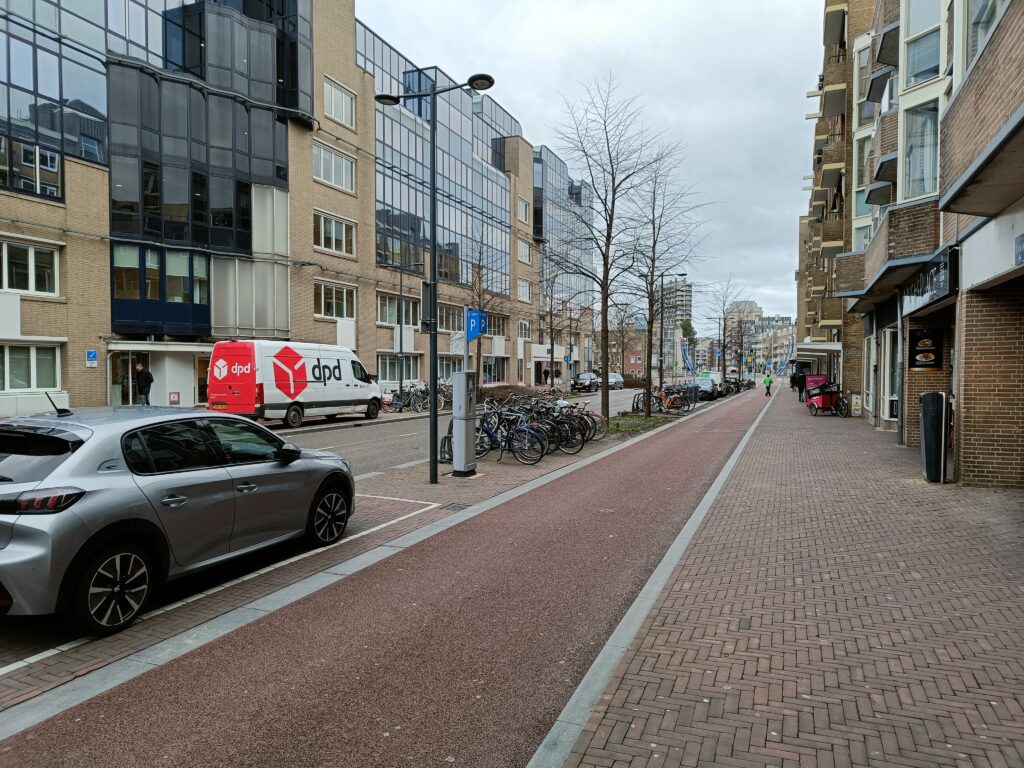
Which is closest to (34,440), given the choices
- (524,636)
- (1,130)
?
(524,636)

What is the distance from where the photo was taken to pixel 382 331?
36531 millimetres

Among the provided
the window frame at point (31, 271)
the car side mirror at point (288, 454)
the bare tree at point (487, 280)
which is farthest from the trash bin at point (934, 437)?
the bare tree at point (487, 280)

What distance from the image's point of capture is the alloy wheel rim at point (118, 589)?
14.0 ft

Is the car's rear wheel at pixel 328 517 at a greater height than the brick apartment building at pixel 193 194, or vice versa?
the brick apartment building at pixel 193 194

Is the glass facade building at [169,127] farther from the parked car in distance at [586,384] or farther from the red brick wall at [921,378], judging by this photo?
the parked car in distance at [586,384]

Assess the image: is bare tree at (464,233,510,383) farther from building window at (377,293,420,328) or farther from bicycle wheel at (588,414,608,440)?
bicycle wheel at (588,414,608,440)

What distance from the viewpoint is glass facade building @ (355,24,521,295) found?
37.3 m

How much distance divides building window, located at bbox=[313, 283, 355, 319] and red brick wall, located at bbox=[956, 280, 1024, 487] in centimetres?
2696

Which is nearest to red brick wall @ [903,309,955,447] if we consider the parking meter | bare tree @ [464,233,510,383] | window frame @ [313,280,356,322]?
the parking meter

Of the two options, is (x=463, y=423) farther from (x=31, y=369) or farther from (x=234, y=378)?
(x=31, y=369)

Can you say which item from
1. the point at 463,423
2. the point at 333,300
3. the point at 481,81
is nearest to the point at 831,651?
the point at 463,423

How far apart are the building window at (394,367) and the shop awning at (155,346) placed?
1177 cm

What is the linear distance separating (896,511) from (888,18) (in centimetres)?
1454

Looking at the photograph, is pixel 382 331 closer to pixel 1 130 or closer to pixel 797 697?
pixel 1 130
